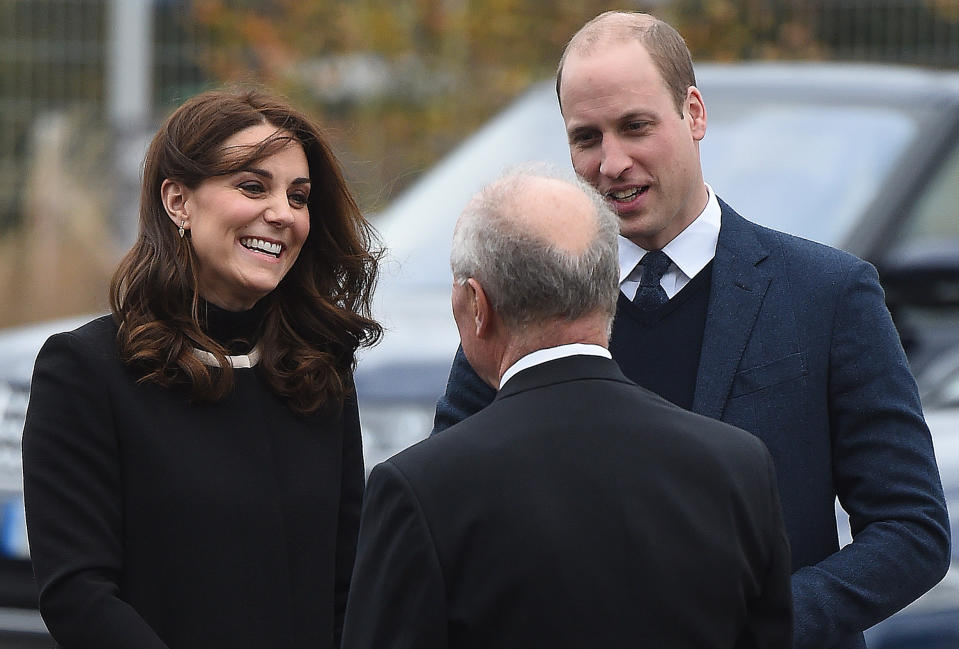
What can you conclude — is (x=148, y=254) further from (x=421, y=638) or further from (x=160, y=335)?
(x=421, y=638)

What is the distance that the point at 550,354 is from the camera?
2293 mm

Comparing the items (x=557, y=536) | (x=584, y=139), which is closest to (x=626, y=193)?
(x=584, y=139)

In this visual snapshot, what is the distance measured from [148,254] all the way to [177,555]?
1.87 ft

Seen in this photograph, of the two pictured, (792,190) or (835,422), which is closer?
(835,422)

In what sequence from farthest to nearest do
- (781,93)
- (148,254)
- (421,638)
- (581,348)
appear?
(781,93) < (148,254) < (581,348) < (421,638)

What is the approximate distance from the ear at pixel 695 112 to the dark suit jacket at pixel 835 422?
288 millimetres

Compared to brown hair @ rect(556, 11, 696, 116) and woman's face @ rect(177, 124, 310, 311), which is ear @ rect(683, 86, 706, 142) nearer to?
brown hair @ rect(556, 11, 696, 116)

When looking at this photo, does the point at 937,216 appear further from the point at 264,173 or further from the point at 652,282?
the point at 264,173

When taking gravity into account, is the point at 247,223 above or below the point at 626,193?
below

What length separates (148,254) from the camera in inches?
119

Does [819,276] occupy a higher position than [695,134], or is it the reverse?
[695,134]

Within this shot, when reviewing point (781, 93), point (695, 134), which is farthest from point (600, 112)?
point (781, 93)

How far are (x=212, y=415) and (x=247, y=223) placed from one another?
36 centimetres

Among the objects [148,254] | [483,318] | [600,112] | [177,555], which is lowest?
[177,555]
